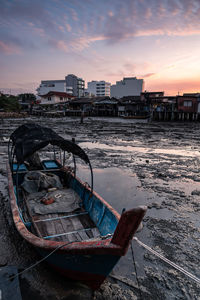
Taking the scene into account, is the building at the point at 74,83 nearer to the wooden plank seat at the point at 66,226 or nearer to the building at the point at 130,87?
the building at the point at 130,87

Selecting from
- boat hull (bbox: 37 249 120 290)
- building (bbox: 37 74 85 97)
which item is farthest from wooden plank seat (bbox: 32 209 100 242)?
building (bbox: 37 74 85 97)

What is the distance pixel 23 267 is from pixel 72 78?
107m

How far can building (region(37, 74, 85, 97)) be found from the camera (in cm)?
8962

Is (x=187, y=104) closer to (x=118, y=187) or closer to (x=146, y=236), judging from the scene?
(x=118, y=187)

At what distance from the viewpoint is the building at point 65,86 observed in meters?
89.6

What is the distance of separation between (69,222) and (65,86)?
93.5 meters

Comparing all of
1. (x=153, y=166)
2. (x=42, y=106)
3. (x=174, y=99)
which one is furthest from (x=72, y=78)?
(x=153, y=166)

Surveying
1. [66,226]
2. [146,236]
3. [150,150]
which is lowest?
[146,236]

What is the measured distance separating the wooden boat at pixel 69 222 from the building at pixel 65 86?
87381 millimetres

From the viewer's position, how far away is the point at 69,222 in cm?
534

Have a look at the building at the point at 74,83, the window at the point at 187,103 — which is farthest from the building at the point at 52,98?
the building at the point at 74,83

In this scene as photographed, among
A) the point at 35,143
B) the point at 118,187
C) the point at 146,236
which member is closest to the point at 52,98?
the point at 118,187

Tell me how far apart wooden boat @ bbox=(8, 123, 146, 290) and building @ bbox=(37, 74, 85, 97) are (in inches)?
3440

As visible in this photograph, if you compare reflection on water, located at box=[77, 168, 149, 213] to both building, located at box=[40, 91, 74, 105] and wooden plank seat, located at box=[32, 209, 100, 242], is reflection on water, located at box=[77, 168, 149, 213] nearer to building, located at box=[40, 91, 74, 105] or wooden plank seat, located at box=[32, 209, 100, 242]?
wooden plank seat, located at box=[32, 209, 100, 242]
